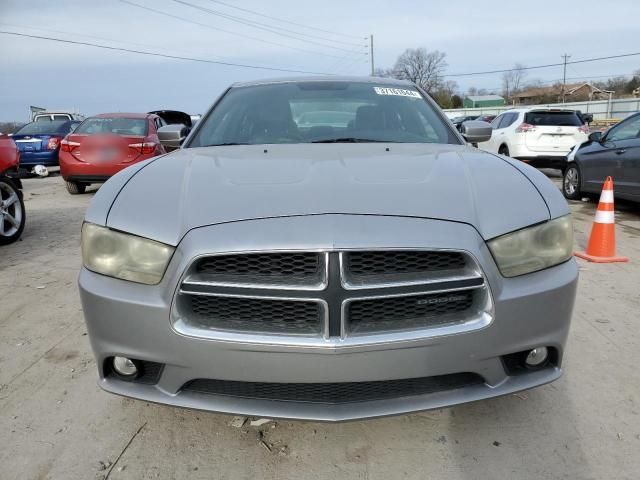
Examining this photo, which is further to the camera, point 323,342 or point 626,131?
point 626,131

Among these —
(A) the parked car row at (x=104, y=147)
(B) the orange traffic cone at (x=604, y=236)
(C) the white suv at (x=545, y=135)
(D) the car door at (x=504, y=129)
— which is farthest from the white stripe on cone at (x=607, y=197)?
(D) the car door at (x=504, y=129)

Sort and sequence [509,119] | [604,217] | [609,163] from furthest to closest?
[509,119]
[609,163]
[604,217]

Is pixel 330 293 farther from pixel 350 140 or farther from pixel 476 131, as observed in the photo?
pixel 476 131

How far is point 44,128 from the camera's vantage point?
1367 cm

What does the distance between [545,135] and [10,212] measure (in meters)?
10.2

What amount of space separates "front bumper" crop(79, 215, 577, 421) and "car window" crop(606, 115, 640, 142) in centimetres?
632

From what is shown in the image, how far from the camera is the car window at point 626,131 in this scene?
6.98m

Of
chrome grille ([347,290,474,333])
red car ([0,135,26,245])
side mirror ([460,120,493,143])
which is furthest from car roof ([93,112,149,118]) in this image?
chrome grille ([347,290,474,333])

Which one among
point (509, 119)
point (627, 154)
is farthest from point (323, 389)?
point (509, 119)

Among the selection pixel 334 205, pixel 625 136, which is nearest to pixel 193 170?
pixel 334 205

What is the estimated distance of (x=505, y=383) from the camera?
1.89 metres

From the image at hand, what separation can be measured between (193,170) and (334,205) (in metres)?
0.77

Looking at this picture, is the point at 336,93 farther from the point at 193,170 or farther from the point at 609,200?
the point at 609,200

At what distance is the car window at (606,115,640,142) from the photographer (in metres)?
6.98
